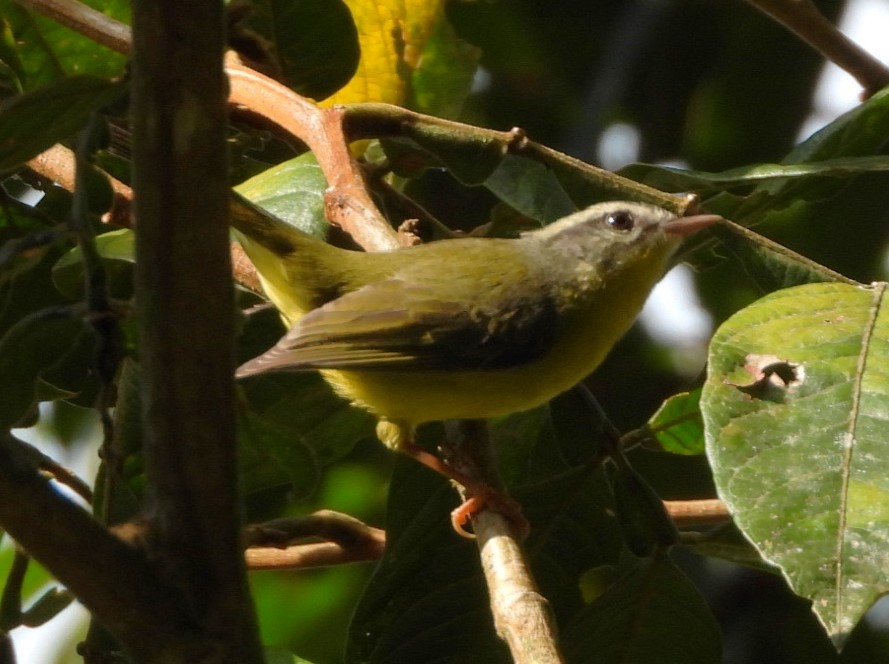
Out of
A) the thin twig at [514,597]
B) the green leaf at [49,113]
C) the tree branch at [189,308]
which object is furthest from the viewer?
the green leaf at [49,113]

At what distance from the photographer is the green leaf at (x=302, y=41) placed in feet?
8.71

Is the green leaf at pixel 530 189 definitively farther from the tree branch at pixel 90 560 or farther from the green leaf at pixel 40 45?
the tree branch at pixel 90 560

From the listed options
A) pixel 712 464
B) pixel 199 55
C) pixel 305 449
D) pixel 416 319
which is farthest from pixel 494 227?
pixel 199 55

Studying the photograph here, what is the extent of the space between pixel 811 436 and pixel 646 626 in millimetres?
612

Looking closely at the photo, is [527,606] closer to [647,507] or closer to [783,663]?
[647,507]

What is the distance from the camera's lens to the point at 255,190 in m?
2.48

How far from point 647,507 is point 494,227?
0.95 metres

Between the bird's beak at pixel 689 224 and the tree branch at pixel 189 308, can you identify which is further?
the bird's beak at pixel 689 224

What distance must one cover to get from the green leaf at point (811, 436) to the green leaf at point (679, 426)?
421mm

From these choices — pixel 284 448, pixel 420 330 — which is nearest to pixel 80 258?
pixel 284 448

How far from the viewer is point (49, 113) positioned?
5.58 feet

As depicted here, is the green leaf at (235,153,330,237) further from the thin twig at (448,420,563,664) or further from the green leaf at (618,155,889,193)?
the thin twig at (448,420,563,664)

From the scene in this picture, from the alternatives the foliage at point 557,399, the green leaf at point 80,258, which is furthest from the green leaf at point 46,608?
the green leaf at point 80,258

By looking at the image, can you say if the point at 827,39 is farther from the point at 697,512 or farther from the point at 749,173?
the point at 697,512
